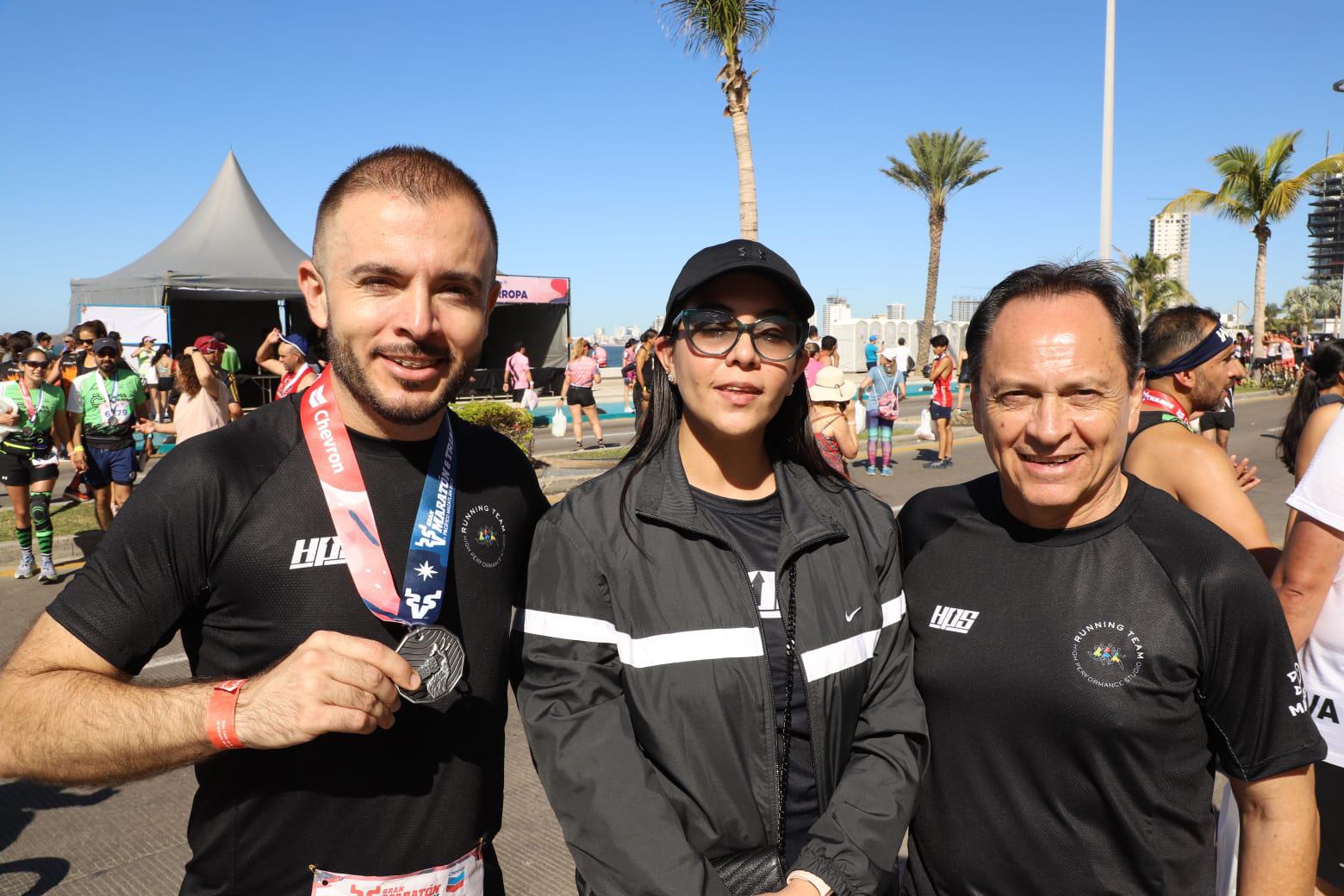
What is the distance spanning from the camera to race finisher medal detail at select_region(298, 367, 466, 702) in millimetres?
1669

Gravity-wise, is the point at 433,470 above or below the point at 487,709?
above

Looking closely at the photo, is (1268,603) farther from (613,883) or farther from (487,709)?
(487,709)

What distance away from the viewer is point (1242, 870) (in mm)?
1789

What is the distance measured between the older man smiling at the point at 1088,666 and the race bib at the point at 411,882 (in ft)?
3.24

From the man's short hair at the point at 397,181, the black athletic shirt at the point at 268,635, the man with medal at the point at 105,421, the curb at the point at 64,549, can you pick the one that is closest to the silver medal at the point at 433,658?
the black athletic shirt at the point at 268,635

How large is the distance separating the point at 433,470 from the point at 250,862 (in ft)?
2.75

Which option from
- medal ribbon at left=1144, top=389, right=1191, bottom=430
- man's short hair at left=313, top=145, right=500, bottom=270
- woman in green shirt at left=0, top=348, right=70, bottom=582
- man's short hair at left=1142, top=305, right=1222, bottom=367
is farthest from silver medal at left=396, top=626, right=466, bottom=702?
woman in green shirt at left=0, top=348, right=70, bottom=582

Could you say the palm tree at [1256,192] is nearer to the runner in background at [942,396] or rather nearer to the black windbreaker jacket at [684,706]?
the runner in background at [942,396]

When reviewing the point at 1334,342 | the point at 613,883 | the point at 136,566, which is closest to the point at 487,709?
the point at 613,883

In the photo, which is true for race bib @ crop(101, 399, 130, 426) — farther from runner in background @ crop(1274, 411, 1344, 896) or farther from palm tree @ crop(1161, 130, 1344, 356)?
palm tree @ crop(1161, 130, 1344, 356)

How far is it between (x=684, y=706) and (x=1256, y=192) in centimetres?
3738

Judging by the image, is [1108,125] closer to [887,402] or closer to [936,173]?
[887,402]

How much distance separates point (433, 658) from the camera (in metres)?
1.64

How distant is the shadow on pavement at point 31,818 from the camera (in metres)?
3.44
